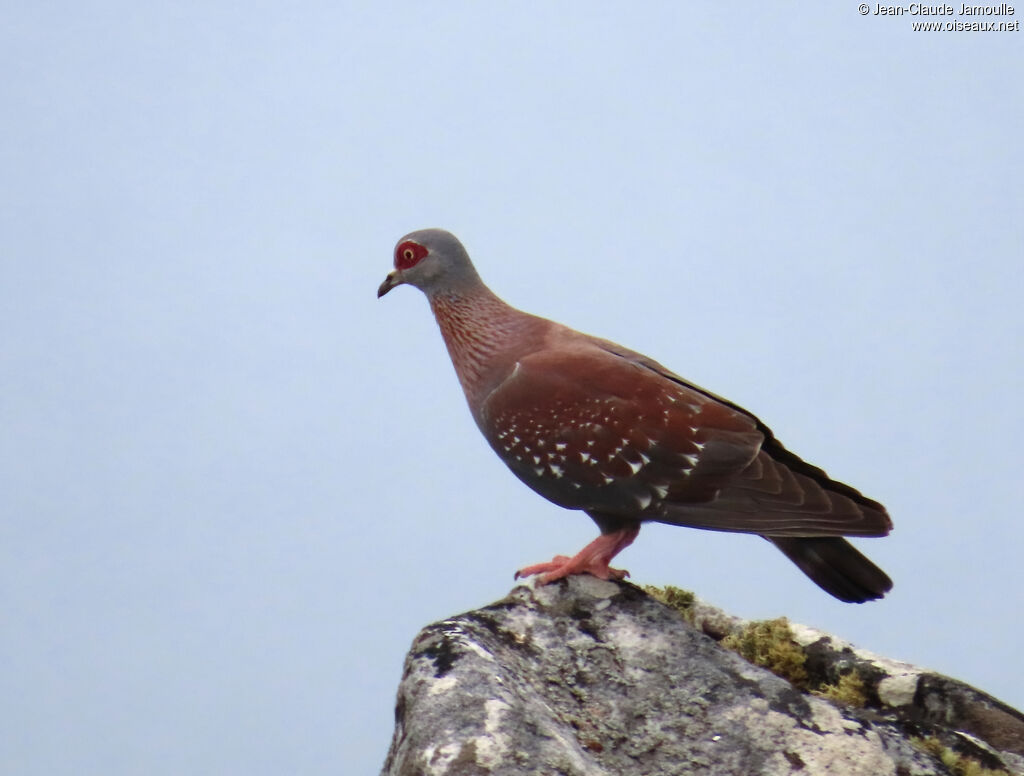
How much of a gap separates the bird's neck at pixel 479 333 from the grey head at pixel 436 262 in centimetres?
4

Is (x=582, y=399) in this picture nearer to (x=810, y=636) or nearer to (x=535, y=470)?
(x=535, y=470)

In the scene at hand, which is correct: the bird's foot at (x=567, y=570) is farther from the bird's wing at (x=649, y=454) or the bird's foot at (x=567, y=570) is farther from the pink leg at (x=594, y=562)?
the bird's wing at (x=649, y=454)

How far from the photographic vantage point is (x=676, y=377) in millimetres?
4949

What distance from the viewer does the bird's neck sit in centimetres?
492

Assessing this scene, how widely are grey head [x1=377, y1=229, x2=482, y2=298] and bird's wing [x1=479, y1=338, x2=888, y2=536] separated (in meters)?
0.59

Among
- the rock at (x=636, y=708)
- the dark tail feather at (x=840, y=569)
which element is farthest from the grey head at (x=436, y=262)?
the dark tail feather at (x=840, y=569)

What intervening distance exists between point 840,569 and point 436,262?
2236 millimetres

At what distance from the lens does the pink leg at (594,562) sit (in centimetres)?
464

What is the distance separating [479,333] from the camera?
5039 mm

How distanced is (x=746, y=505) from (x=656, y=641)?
669mm

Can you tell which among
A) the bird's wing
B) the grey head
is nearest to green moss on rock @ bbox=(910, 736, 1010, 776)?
the bird's wing

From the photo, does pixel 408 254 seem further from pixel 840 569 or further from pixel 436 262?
pixel 840 569

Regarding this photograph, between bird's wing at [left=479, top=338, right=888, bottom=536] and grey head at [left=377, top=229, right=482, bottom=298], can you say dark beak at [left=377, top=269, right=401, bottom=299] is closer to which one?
grey head at [left=377, top=229, right=482, bottom=298]

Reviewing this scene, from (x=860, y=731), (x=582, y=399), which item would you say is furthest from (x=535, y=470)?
(x=860, y=731)
